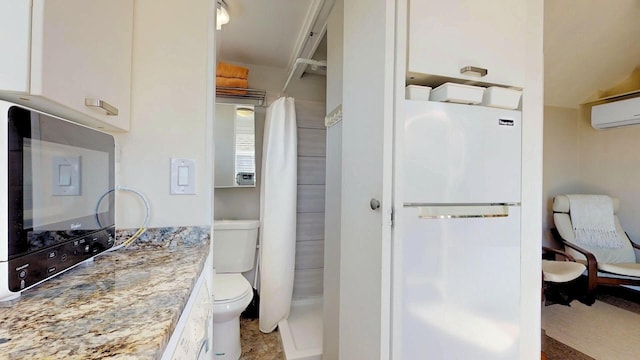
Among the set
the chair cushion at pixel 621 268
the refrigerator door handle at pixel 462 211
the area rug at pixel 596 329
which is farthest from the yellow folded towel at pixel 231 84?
the chair cushion at pixel 621 268

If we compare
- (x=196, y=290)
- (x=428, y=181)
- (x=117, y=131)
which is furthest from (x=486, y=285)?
(x=117, y=131)

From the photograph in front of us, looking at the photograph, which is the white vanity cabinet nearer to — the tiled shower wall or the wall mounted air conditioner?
the tiled shower wall

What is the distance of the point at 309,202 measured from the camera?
2643 mm

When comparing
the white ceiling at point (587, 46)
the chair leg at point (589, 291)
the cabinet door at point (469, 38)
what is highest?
the white ceiling at point (587, 46)

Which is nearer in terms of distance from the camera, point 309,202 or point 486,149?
point 486,149

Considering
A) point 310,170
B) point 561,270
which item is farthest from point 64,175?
point 561,270

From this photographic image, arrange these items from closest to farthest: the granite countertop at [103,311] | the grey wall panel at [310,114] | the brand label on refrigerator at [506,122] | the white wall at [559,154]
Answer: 1. the granite countertop at [103,311]
2. the brand label on refrigerator at [506,122]
3. the grey wall panel at [310,114]
4. the white wall at [559,154]

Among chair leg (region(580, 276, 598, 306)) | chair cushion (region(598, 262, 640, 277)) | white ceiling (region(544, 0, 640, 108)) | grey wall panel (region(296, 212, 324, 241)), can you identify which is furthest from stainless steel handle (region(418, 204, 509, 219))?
chair cushion (region(598, 262, 640, 277))

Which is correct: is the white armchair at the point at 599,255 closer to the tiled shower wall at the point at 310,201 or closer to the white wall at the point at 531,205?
the white wall at the point at 531,205

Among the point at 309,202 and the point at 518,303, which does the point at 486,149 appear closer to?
the point at 518,303

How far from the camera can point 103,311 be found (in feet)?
1.69

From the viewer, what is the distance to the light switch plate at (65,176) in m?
0.69

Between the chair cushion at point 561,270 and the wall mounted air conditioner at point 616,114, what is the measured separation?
1557 millimetres

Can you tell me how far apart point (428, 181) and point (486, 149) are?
0.95 feet
